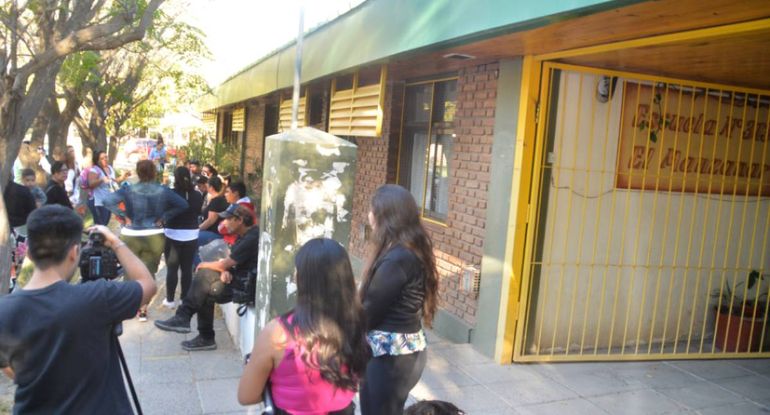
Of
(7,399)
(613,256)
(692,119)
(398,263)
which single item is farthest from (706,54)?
(7,399)

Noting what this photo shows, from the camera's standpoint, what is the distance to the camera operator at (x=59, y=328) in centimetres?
219

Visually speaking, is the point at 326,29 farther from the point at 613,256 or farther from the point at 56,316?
the point at 56,316

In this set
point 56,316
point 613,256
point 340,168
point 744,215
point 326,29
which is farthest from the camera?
point 326,29

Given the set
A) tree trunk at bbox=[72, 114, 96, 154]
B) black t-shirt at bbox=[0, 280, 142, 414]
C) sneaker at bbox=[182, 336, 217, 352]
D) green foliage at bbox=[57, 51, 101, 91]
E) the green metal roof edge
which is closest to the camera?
black t-shirt at bbox=[0, 280, 142, 414]

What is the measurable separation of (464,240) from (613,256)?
1444 mm

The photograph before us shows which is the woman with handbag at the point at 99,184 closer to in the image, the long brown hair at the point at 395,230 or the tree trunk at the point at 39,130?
the tree trunk at the point at 39,130

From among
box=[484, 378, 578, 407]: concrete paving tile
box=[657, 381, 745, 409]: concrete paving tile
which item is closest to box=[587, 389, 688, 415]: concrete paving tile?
box=[657, 381, 745, 409]: concrete paving tile

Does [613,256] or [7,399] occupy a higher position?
[613,256]

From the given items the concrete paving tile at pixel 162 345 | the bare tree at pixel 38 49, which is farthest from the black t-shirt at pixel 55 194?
the concrete paving tile at pixel 162 345

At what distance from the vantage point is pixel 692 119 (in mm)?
6023

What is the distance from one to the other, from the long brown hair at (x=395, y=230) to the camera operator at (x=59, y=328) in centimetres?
117

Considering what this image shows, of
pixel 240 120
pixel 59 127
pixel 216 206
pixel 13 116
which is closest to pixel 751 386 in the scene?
pixel 216 206

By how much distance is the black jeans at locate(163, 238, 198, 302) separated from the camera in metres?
6.77

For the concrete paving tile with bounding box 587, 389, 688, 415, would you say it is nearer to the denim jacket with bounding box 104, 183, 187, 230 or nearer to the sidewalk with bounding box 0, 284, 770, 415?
the sidewalk with bounding box 0, 284, 770, 415
